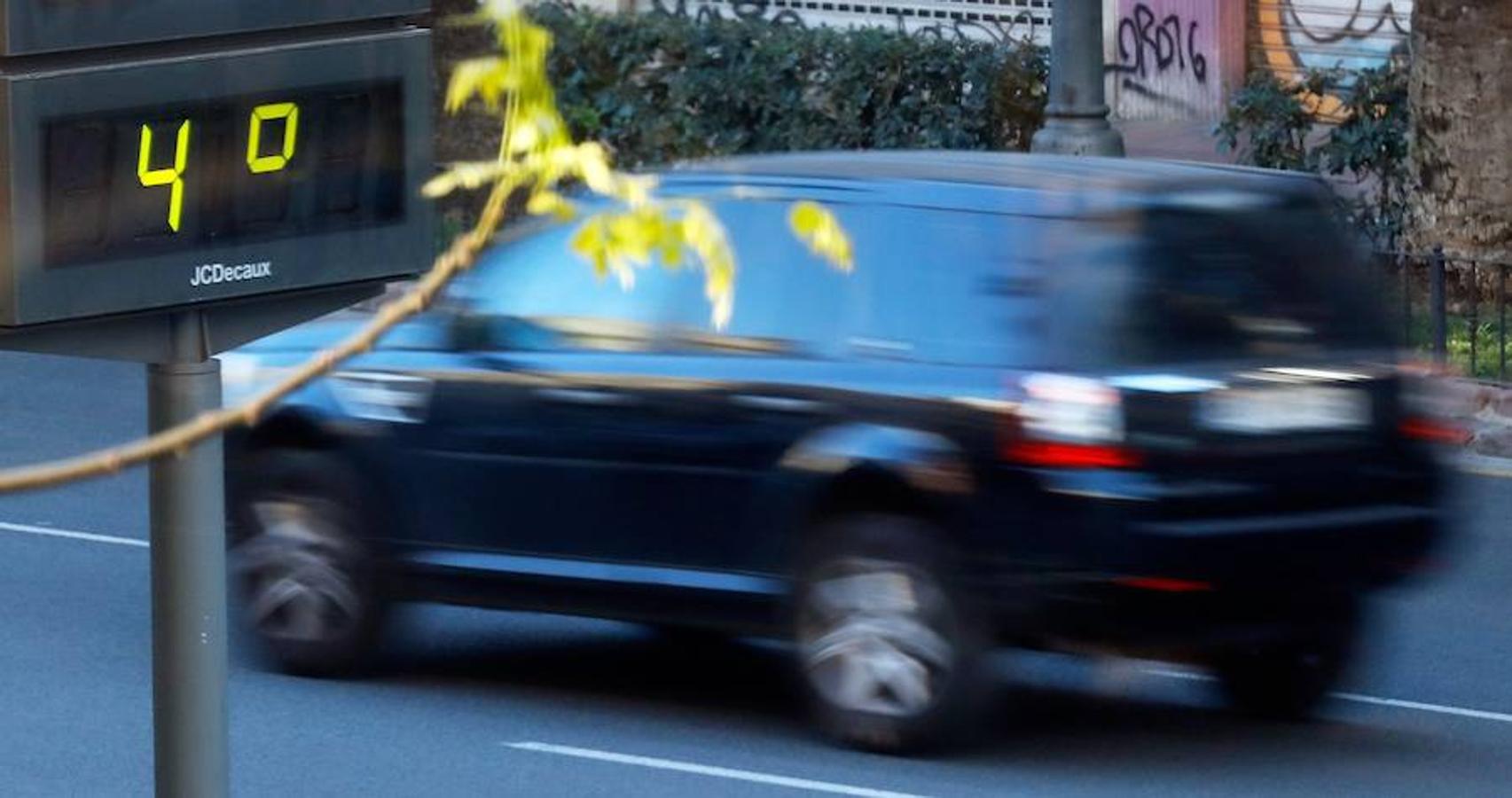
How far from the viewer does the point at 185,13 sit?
11.9 ft

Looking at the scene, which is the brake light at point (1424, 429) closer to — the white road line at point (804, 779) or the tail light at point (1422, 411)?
the tail light at point (1422, 411)

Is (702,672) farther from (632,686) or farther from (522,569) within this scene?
(522,569)

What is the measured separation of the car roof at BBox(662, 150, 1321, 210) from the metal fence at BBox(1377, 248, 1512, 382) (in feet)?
20.2

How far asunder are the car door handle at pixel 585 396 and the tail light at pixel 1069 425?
4.39ft

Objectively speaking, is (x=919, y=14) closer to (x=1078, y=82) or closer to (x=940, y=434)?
(x=1078, y=82)

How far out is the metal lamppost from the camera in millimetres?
16547

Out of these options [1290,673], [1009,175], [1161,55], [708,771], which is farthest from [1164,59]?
[708,771]

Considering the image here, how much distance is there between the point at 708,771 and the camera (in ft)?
27.3

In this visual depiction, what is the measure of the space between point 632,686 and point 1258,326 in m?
2.52

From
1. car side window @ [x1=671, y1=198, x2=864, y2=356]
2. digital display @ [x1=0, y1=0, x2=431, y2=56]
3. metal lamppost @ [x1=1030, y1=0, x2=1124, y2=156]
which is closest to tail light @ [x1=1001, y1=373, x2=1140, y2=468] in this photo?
car side window @ [x1=671, y1=198, x2=864, y2=356]

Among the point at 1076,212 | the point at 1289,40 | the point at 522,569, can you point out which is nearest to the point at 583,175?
the point at 1076,212

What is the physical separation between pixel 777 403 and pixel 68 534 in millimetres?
4723

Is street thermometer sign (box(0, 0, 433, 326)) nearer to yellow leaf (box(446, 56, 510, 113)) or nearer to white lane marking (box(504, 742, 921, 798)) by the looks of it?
yellow leaf (box(446, 56, 510, 113))

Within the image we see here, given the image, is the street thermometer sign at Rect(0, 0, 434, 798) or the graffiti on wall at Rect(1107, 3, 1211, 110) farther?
the graffiti on wall at Rect(1107, 3, 1211, 110)
